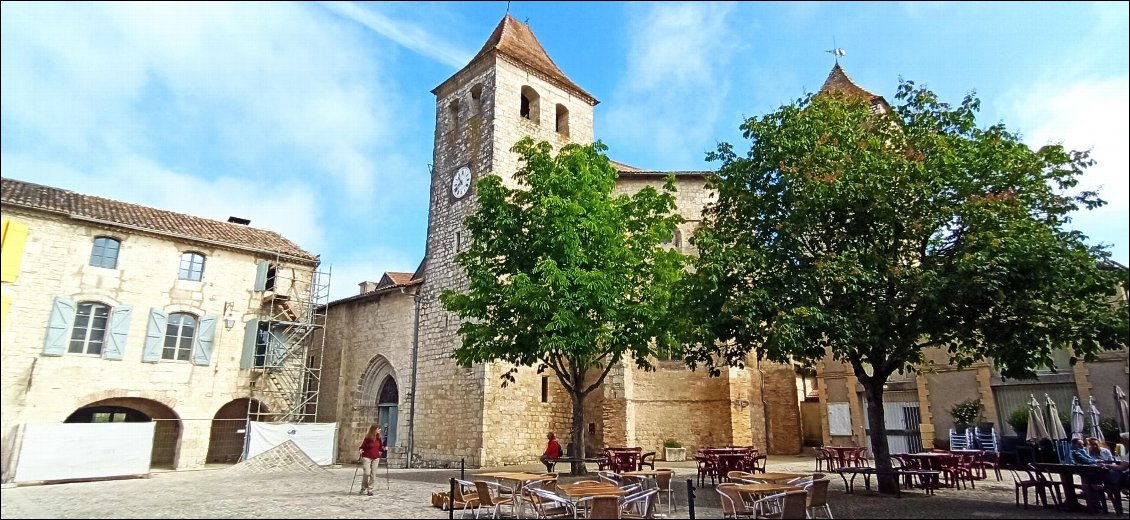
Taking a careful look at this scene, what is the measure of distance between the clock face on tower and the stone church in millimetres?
60

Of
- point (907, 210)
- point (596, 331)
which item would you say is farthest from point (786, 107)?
point (596, 331)

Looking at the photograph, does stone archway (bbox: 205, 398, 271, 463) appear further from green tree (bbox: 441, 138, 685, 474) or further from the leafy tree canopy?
the leafy tree canopy

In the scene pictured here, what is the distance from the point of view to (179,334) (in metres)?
18.7

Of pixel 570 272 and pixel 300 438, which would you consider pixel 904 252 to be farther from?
pixel 300 438

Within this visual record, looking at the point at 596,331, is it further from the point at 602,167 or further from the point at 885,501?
the point at 885,501

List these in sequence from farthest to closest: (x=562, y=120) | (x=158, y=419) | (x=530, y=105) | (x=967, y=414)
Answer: (x=562, y=120) < (x=530, y=105) < (x=158, y=419) < (x=967, y=414)

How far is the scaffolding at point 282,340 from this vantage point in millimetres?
22172

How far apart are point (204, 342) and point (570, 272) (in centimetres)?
1321

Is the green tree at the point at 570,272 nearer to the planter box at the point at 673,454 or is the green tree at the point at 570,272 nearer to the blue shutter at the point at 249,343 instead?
the planter box at the point at 673,454

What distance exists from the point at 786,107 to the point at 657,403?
37.8 ft

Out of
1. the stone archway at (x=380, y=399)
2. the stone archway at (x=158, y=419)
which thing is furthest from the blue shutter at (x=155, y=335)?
the stone archway at (x=380, y=399)

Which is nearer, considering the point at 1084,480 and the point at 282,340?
the point at 1084,480

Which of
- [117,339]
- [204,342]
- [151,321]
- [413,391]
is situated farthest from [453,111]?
[117,339]

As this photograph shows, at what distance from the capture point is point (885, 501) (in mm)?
10414
